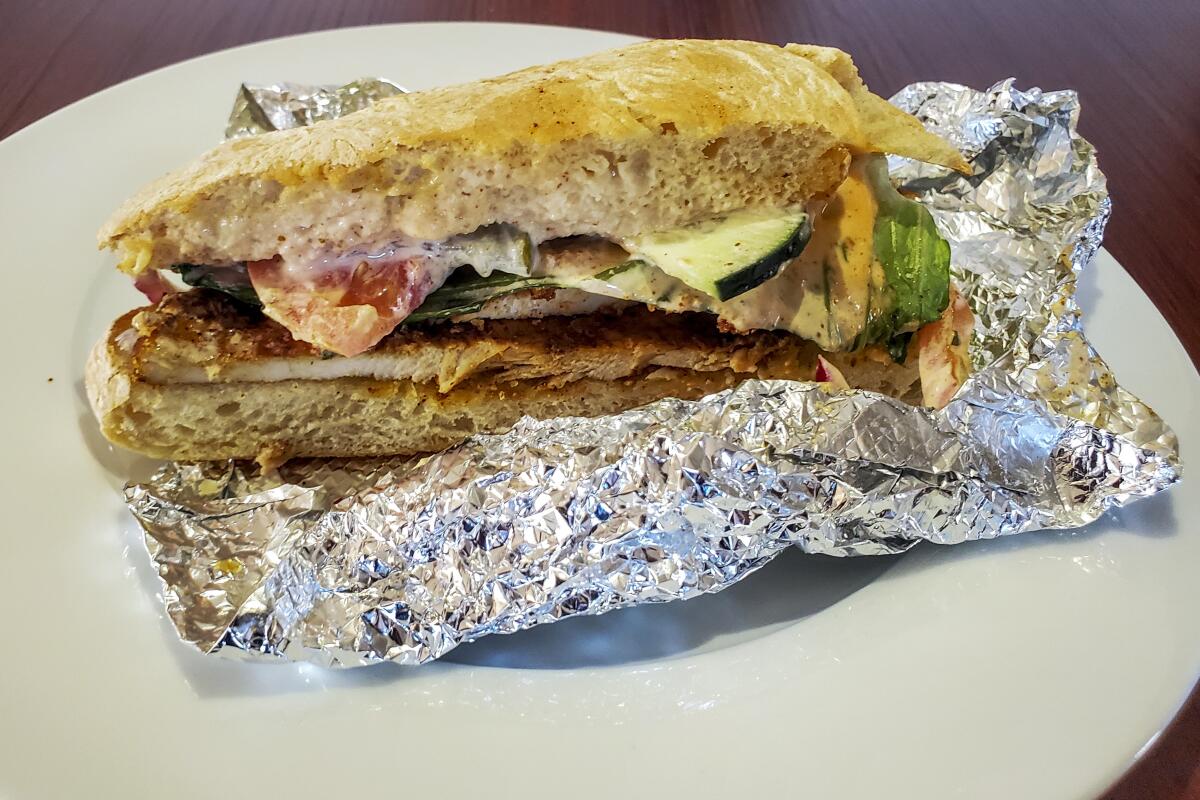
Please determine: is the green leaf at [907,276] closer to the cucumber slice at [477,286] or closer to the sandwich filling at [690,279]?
the sandwich filling at [690,279]

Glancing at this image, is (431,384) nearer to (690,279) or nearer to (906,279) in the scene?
(690,279)

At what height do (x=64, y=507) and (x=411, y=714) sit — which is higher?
(x=64, y=507)

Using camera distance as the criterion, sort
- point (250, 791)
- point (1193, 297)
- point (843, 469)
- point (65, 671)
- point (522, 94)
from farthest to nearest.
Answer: point (1193, 297), point (522, 94), point (843, 469), point (65, 671), point (250, 791)

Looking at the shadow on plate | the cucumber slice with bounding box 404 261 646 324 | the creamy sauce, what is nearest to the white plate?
the shadow on plate

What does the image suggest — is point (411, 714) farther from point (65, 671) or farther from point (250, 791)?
point (65, 671)

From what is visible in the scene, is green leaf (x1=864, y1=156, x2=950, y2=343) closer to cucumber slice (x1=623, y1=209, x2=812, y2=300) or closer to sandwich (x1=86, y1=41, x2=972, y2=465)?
sandwich (x1=86, y1=41, x2=972, y2=465)

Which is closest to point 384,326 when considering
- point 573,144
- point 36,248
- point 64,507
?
point 573,144
